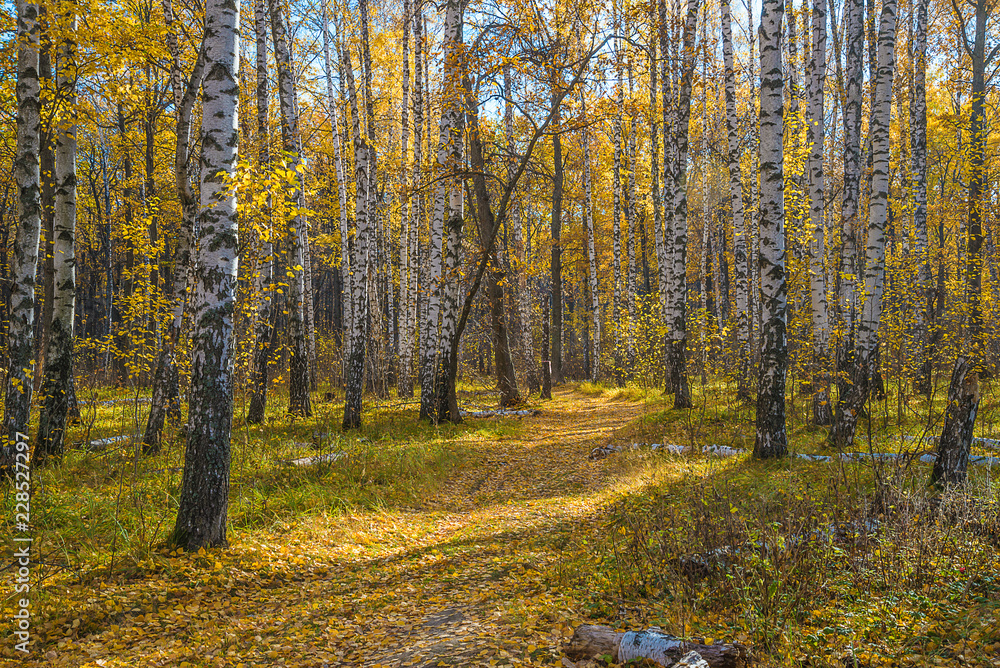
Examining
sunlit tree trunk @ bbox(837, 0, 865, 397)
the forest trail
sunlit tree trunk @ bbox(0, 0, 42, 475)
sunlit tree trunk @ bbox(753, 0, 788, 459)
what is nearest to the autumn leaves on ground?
the forest trail

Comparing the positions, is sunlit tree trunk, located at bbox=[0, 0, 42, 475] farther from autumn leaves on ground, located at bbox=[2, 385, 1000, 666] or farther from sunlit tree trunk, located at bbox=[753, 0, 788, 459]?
sunlit tree trunk, located at bbox=[753, 0, 788, 459]

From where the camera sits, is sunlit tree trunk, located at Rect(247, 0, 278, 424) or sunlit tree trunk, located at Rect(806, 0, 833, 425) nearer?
sunlit tree trunk, located at Rect(806, 0, 833, 425)

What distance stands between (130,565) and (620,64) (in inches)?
421

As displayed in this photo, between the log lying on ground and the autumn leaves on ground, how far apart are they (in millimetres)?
138

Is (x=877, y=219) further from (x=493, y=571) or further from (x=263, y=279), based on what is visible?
(x=263, y=279)

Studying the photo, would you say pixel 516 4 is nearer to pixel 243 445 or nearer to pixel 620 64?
pixel 620 64

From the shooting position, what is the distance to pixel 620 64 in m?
10.3

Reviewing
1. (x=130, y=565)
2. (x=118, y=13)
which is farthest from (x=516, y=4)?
(x=130, y=565)

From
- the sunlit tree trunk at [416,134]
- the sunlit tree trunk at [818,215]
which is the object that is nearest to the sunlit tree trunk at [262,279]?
the sunlit tree trunk at [416,134]

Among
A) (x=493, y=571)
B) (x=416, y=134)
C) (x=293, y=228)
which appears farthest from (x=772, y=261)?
(x=416, y=134)

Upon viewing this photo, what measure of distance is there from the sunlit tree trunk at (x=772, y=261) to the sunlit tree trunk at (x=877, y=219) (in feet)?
3.84

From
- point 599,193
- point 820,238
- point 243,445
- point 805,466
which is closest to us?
point 805,466

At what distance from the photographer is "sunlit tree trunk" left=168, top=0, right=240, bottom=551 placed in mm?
5027
